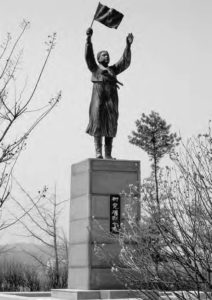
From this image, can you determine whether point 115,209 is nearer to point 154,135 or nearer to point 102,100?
point 102,100

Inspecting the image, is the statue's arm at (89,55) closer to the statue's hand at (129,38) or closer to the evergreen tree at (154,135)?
the statue's hand at (129,38)

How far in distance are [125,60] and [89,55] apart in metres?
0.75

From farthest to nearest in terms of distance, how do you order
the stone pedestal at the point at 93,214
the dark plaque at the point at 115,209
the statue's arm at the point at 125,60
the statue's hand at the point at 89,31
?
the statue's arm at the point at 125,60 < the statue's hand at the point at 89,31 < the dark plaque at the point at 115,209 < the stone pedestal at the point at 93,214

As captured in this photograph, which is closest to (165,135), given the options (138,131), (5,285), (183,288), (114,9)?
(138,131)

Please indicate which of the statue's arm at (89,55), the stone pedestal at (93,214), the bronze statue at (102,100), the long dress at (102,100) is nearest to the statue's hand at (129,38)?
the bronze statue at (102,100)

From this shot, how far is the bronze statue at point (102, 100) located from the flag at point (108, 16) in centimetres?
46

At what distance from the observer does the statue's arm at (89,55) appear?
930cm

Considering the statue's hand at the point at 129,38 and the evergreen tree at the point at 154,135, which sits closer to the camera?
the statue's hand at the point at 129,38

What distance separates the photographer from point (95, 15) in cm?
948

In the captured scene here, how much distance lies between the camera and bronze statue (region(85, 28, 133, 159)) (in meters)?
9.26

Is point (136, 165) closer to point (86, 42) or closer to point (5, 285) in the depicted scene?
point (86, 42)

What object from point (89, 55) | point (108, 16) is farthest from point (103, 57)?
point (108, 16)

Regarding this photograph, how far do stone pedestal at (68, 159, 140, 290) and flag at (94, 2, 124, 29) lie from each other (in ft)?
8.63

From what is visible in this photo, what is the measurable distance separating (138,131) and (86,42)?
38.2 ft
